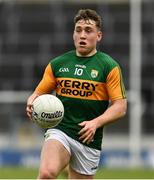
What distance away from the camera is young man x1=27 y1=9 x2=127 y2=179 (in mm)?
8172

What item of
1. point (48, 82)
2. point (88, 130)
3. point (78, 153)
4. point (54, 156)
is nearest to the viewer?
point (88, 130)

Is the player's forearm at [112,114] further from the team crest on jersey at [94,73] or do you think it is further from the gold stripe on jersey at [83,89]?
the team crest on jersey at [94,73]

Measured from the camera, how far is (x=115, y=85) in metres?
8.16

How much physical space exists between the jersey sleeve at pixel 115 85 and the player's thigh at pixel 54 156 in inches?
27.8

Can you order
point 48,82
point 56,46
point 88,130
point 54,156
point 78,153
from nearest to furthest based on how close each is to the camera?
point 88,130 < point 54,156 < point 78,153 < point 48,82 < point 56,46

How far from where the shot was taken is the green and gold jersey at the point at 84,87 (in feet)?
27.0

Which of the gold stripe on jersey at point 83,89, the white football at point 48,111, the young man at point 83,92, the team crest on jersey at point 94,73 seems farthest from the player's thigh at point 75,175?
the team crest on jersey at point 94,73

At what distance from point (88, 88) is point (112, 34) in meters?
16.5

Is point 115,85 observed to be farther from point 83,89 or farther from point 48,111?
point 48,111

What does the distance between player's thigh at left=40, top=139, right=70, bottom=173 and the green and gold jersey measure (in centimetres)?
23

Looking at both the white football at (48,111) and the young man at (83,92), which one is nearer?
the white football at (48,111)

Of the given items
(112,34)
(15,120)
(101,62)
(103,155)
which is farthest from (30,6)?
(101,62)

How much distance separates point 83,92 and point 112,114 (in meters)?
0.43

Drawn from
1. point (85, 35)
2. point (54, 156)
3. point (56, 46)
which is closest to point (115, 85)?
point (85, 35)
